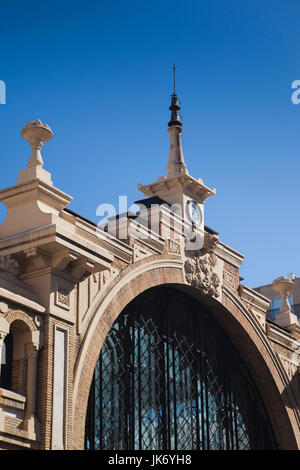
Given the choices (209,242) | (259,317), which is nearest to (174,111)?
(209,242)

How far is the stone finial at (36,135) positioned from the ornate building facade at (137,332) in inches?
1.1

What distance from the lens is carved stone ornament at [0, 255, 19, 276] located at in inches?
734

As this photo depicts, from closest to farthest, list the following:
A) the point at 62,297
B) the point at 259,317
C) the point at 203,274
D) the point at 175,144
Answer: the point at 62,297 < the point at 203,274 < the point at 175,144 < the point at 259,317

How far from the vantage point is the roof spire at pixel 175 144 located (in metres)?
26.2

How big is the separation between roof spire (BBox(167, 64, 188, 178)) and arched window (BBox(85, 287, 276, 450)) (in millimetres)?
3740

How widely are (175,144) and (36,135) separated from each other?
801cm

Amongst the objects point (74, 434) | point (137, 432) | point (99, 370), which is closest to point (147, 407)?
point (137, 432)

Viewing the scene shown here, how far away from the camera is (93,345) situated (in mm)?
19734

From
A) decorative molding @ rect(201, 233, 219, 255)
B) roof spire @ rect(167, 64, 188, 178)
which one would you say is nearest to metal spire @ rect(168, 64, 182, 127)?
roof spire @ rect(167, 64, 188, 178)

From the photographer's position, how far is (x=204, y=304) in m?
25.8

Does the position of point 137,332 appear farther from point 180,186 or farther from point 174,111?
point 174,111

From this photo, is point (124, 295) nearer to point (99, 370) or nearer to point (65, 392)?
point (99, 370)

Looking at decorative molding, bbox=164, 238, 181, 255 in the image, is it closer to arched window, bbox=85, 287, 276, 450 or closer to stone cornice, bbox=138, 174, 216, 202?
arched window, bbox=85, 287, 276, 450
